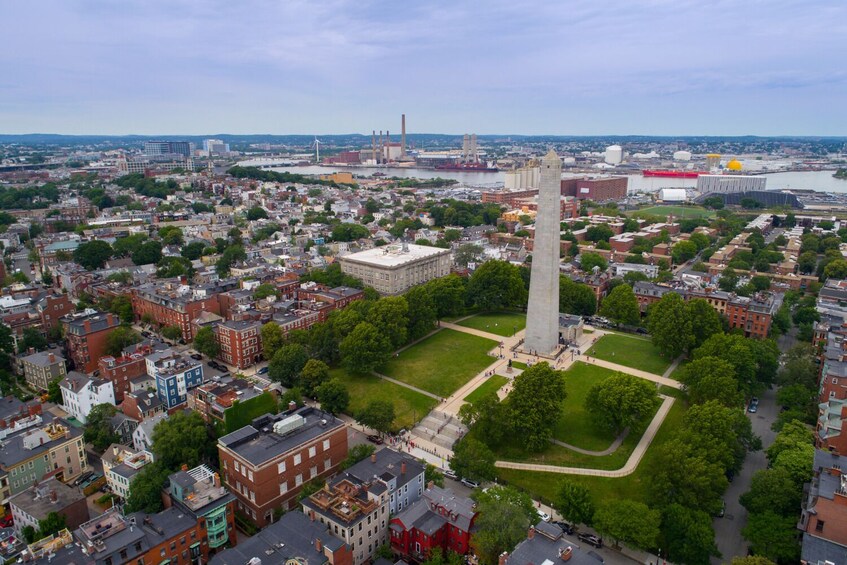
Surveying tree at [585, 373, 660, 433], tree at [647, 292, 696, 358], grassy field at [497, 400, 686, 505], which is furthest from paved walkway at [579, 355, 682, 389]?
grassy field at [497, 400, 686, 505]

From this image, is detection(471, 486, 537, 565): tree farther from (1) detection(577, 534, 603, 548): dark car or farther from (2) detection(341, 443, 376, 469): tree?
(2) detection(341, 443, 376, 469): tree

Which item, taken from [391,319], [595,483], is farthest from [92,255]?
[595,483]

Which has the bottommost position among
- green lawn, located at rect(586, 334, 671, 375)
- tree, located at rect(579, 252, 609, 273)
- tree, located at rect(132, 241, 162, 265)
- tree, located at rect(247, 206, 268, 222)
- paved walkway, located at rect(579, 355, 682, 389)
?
paved walkway, located at rect(579, 355, 682, 389)

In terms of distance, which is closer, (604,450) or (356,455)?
(356,455)

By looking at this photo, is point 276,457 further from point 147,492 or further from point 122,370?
point 122,370

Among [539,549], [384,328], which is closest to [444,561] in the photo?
[539,549]

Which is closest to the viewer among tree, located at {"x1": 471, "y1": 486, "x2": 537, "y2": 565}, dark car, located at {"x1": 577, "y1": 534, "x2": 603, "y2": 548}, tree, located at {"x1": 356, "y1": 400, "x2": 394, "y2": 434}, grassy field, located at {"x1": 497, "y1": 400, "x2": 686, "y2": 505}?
tree, located at {"x1": 471, "y1": 486, "x2": 537, "y2": 565}

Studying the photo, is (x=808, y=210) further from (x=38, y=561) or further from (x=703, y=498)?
(x=38, y=561)
